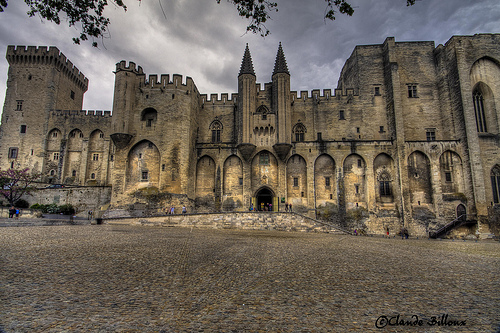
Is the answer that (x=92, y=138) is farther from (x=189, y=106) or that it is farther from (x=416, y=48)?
(x=416, y=48)

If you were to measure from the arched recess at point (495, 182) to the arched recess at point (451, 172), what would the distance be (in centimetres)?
296

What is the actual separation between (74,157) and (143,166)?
1547 centimetres

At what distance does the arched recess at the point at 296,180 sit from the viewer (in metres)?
29.9

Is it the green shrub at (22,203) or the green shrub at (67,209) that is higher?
the green shrub at (22,203)

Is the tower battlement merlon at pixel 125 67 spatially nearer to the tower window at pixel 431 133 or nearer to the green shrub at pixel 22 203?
the green shrub at pixel 22 203

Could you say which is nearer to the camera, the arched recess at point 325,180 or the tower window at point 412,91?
the arched recess at point 325,180

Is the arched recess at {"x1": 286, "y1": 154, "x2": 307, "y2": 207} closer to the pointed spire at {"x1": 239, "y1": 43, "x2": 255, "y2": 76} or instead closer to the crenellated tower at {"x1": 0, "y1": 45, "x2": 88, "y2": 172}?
the pointed spire at {"x1": 239, "y1": 43, "x2": 255, "y2": 76}

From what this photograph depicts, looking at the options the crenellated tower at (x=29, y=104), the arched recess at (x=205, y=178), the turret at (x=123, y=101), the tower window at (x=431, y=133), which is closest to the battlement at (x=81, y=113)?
the crenellated tower at (x=29, y=104)

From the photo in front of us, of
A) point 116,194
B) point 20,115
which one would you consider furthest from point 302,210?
point 20,115

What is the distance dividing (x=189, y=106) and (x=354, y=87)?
19.9 m

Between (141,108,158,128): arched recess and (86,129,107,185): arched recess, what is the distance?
1147 cm

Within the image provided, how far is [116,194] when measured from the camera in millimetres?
27875

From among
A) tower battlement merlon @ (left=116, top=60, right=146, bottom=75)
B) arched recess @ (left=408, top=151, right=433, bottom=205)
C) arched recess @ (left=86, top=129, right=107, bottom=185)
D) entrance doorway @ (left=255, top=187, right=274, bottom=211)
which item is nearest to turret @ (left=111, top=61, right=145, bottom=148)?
tower battlement merlon @ (left=116, top=60, right=146, bottom=75)

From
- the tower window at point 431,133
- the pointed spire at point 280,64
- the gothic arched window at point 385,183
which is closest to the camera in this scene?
the gothic arched window at point 385,183
